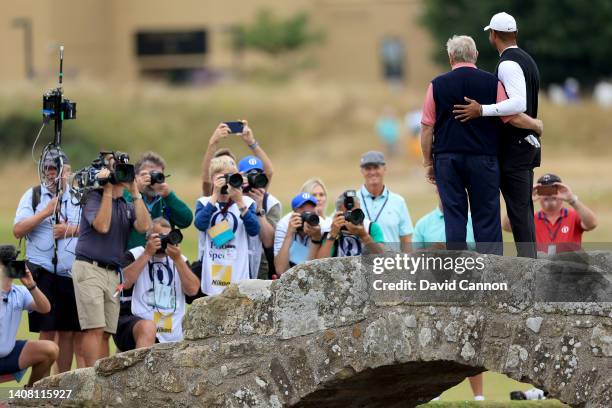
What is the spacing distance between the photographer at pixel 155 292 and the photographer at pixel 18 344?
85 cm

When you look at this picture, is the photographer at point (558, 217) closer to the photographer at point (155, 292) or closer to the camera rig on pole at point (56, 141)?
the photographer at point (155, 292)

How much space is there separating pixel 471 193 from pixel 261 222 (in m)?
2.47

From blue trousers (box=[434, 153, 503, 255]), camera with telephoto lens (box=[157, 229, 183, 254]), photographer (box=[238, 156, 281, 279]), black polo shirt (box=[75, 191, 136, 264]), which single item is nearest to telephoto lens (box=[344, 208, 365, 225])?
blue trousers (box=[434, 153, 503, 255])

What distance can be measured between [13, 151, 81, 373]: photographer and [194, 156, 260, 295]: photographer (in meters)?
1.10

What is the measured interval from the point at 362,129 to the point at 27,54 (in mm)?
20067

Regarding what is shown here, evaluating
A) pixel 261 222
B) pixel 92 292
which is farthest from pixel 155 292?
pixel 261 222

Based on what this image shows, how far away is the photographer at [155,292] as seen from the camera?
38.9ft

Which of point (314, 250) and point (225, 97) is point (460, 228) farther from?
point (225, 97)

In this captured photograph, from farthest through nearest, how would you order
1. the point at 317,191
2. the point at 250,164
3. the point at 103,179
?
1. the point at 250,164
2. the point at 317,191
3. the point at 103,179

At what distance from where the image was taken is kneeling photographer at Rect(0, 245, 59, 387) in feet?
35.9

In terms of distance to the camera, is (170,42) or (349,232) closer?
(349,232)

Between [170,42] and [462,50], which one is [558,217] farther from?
[170,42]

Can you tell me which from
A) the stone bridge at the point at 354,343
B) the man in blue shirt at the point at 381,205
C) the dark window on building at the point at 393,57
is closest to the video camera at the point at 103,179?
the stone bridge at the point at 354,343

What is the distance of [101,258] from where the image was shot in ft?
38.0
